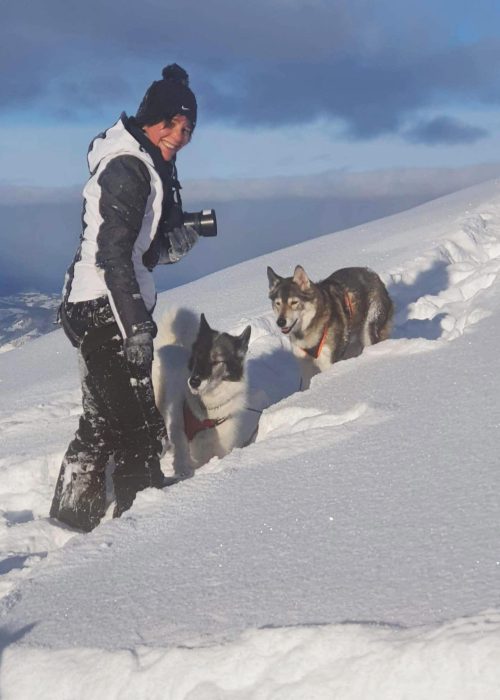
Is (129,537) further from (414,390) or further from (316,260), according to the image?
(316,260)

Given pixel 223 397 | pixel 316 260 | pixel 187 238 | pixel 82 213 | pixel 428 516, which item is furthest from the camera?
pixel 316 260

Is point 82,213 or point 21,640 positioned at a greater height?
point 82,213

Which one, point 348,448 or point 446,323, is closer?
point 348,448

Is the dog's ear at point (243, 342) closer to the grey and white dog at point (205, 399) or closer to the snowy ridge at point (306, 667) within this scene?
the grey and white dog at point (205, 399)

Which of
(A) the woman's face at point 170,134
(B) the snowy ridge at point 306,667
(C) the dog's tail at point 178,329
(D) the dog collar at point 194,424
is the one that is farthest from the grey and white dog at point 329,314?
Result: (B) the snowy ridge at point 306,667

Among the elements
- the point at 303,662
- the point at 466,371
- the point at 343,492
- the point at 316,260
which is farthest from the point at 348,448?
the point at 316,260

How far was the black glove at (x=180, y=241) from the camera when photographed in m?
4.20

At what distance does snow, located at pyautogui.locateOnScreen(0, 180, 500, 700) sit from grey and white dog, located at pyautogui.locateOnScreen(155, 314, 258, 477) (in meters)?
0.61

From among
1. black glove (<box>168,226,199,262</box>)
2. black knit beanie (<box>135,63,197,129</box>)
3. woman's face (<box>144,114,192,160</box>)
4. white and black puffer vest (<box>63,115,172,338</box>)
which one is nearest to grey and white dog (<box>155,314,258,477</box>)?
black glove (<box>168,226,199,262</box>)

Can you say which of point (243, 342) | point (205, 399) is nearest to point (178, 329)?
point (243, 342)

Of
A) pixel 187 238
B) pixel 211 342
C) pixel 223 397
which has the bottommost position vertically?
pixel 223 397

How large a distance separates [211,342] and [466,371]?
1.92 m

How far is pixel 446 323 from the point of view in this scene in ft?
→ 24.5

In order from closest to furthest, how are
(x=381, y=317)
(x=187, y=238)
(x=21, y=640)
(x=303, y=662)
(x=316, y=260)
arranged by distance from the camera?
(x=303, y=662)
(x=21, y=640)
(x=187, y=238)
(x=381, y=317)
(x=316, y=260)
